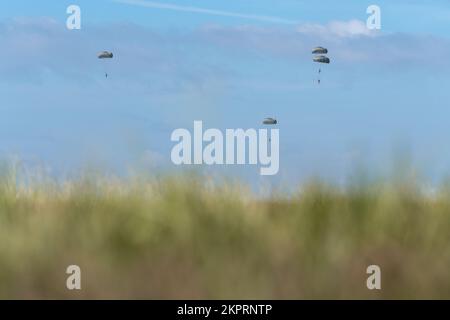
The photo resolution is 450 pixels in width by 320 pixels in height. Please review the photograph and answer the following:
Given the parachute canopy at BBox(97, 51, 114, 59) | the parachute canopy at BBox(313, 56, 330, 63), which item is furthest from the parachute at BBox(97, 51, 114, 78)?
the parachute canopy at BBox(313, 56, 330, 63)

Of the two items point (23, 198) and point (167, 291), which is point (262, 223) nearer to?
point (167, 291)

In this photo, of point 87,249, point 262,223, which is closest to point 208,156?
point 262,223

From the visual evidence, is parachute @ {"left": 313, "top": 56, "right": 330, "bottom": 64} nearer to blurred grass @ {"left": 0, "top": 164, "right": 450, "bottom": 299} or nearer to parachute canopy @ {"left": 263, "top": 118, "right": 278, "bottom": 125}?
parachute canopy @ {"left": 263, "top": 118, "right": 278, "bottom": 125}

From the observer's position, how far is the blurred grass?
6969 millimetres

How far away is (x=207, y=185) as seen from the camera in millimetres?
8359

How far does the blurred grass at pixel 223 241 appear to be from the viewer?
274 inches

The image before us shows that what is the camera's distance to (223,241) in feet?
24.7

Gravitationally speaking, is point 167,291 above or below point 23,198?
below

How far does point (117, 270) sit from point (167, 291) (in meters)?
0.61

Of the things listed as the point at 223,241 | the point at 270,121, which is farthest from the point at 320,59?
the point at 223,241

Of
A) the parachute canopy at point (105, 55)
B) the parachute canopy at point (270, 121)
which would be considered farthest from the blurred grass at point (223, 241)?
the parachute canopy at point (105, 55)

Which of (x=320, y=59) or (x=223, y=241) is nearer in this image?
(x=223, y=241)

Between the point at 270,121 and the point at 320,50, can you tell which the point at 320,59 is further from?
the point at 270,121
